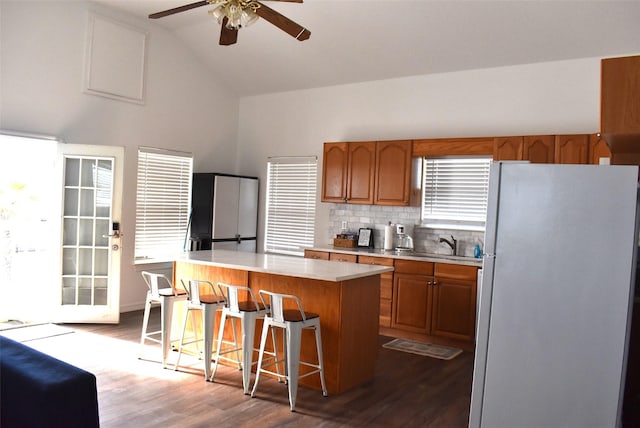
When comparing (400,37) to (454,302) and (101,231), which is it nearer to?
(454,302)

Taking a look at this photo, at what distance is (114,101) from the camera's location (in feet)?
20.8

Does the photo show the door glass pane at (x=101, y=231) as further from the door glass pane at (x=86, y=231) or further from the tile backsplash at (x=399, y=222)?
the tile backsplash at (x=399, y=222)

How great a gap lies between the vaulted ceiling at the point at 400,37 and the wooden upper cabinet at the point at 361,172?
99cm

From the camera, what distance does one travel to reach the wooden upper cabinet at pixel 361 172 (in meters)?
6.41

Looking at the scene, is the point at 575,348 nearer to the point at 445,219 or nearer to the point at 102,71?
the point at 445,219

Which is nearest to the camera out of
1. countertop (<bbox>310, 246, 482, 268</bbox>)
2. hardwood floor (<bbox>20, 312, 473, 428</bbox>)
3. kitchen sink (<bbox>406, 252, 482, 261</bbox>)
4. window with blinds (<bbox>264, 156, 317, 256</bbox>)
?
hardwood floor (<bbox>20, 312, 473, 428</bbox>)

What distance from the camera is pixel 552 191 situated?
92.1 inches

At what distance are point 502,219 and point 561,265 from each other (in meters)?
0.32

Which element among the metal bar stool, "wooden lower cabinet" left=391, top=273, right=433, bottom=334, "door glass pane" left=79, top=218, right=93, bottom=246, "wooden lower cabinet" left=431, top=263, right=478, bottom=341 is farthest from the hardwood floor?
"door glass pane" left=79, top=218, right=93, bottom=246

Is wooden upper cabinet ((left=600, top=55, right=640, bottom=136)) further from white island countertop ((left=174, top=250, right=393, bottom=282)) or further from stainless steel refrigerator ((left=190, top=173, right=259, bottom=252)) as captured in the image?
stainless steel refrigerator ((left=190, top=173, right=259, bottom=252))

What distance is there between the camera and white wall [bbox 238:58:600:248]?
5488 mm

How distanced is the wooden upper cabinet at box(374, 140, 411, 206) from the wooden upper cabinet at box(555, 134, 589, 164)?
1.62 metres

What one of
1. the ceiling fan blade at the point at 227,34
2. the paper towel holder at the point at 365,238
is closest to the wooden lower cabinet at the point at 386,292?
the paper towel holder at the point at 365,238

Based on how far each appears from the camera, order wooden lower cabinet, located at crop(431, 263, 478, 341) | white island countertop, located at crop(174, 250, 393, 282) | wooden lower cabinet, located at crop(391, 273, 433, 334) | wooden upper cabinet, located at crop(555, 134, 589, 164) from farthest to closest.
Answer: wooden lower cabinet, located at crop(391, 273, 433, 334) → wooden lower cabinet, located at crop(431, 263, 478, 341) → wooden upper cabinet, located at crop(555, 134, 589, 164) → white island countertop, located at crop(174, 250, 393, 282)
